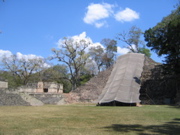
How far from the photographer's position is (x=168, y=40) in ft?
74.5

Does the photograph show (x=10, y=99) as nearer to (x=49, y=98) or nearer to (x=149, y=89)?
(x=49, y=98)

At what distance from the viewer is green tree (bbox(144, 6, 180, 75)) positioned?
2134cm

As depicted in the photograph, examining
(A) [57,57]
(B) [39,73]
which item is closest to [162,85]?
(A) [57,57]

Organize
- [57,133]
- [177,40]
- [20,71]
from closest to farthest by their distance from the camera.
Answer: [57,133] → [177,40] → [20,71]

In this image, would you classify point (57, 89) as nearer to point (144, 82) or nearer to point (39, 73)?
point (144, 82)

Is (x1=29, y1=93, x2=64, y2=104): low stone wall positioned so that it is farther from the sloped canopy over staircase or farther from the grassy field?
the grassy field

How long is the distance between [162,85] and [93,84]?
26.8 feet

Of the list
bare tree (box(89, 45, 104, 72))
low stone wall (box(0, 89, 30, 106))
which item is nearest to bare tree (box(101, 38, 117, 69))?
bare tree (box(89, 45, 104, 72))

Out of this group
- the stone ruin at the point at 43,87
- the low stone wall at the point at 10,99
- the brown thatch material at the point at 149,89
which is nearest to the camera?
the low stone wall at the point at 10,99

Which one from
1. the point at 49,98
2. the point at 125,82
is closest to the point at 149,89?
the point at 125,82

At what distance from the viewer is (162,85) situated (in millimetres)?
24797

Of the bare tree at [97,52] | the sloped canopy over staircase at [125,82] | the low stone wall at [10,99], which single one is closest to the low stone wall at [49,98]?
the low stone wall at [10,99]

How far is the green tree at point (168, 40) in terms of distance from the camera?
21.3m

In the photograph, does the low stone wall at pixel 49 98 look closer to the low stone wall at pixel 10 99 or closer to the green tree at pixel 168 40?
the low stone wall at pixel 10 99
